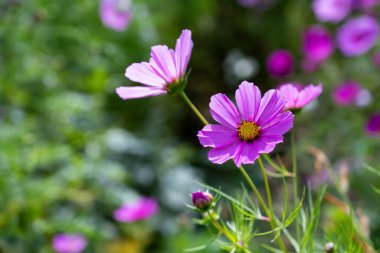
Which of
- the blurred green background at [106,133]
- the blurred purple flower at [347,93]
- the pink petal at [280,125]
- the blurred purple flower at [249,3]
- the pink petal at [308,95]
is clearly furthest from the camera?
the blurred purple flower at [249,3]

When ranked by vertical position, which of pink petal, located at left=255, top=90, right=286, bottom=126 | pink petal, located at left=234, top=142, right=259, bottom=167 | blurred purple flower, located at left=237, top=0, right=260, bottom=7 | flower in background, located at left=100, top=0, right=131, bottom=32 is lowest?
pink petal, located at left=234, top=142, right=259, bottom=167

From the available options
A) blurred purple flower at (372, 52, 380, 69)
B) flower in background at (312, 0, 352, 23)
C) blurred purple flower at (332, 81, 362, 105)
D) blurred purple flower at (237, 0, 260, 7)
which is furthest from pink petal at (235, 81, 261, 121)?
blurred purple flower at (237, 0, 260, 7)

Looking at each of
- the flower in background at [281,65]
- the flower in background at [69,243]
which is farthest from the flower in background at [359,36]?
the flower in background at [69,243]

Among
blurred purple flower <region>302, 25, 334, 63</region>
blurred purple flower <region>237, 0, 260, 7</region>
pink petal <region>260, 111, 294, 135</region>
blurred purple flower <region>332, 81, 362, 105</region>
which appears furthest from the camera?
blurred purple flower <region>237, 0, 260, 7</region>

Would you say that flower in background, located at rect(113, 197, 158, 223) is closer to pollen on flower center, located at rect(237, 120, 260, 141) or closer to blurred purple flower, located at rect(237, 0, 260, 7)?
pollen on flower center, located at rect(237, 120, 260, 141)

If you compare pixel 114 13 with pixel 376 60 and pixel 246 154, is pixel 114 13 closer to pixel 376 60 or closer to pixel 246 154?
pixel 376 60

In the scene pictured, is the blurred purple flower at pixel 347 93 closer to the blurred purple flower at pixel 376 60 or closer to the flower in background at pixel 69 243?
the blurred purple flower at pixel 376 60
